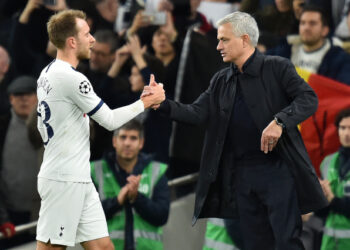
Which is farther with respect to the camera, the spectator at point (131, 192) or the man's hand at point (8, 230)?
the spectator at point (131, 192)

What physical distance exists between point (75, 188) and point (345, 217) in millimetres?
2631

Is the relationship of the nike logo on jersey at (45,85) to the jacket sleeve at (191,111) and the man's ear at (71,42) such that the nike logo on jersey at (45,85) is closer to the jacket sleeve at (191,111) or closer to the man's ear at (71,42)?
the man's ear at (71,42)

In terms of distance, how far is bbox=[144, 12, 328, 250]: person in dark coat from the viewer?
518 centimetres

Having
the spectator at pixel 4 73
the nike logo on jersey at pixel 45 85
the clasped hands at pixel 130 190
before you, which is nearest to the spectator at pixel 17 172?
the spectator at pixel 4 73

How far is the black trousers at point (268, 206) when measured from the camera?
519 cm

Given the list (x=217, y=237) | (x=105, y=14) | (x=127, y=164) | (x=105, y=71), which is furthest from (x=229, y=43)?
(x=105, y=14)

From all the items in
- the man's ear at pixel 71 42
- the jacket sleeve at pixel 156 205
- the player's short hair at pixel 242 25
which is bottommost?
the jacket sleeve at pixel 156 205

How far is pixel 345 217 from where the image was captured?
260 inches

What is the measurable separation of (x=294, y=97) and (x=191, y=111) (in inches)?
27.0

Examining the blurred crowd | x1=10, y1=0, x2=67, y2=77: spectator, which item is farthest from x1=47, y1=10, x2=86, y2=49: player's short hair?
x1=10, y1=0, x2=67, y2=77: spectator

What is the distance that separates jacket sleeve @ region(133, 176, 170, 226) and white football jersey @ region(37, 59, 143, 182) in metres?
1.56

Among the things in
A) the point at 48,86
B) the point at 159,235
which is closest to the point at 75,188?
the point at 48,86

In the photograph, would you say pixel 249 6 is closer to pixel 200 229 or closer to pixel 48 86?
pixel 200 229

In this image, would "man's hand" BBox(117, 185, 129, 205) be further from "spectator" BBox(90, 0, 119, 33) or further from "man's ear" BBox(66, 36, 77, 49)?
"spectator" BBox(90, 0, 119, 33)
